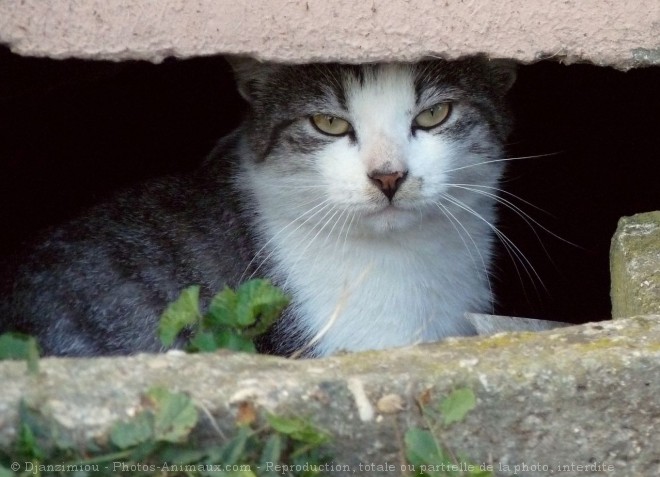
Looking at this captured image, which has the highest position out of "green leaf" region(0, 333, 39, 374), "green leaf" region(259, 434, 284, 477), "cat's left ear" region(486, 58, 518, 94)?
"cat's left ear" region(486, 58, 518, 94)

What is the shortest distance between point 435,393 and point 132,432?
580 mm

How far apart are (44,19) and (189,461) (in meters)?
1.22

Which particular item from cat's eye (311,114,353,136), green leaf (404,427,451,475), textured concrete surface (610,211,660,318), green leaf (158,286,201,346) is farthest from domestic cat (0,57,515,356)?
green leaf (404,427,451,475)

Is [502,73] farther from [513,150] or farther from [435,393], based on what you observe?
[435,393]

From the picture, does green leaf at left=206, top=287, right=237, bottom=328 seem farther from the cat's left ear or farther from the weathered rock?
the cat's left ear

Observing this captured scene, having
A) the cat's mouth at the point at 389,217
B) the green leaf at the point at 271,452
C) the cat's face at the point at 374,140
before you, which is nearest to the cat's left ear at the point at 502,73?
the cat's face at the point at 374,140

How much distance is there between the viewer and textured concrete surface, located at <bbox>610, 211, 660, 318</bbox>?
93.9 inches

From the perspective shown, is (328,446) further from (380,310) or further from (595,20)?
(595,20)

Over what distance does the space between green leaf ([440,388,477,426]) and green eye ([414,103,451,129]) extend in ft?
3.89

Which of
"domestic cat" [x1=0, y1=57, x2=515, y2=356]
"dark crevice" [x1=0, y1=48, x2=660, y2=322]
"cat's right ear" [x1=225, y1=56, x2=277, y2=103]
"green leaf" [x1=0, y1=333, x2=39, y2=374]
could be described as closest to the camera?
"green leaf" [x1=0, y1=333, x2=39, y2=374]

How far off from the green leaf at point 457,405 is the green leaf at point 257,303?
506mm

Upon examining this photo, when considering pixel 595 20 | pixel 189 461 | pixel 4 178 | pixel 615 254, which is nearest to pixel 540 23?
pixel 595 20

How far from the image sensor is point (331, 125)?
2865 mm

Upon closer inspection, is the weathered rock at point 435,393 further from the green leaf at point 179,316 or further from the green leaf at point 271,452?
the green leaf at point 179,316
